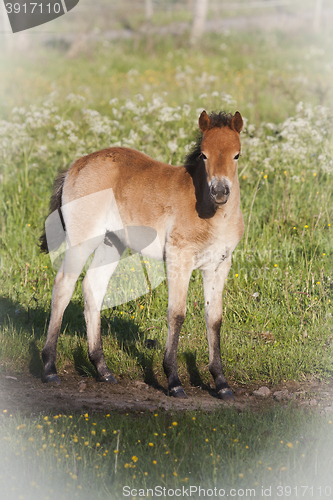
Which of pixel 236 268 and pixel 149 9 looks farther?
pixel 149 9

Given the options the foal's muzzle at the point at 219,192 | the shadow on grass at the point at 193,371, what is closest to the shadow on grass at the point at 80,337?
the shadow on grass at the point at 193,371

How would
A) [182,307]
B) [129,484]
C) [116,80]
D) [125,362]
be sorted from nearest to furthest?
[129,484] → [182,307] → [125,362] → [116,80]

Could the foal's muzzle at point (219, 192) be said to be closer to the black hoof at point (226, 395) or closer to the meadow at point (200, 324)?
the meadow at point (200, 324)

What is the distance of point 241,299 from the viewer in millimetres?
5859

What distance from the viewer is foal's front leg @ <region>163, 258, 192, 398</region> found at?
4.39 metres

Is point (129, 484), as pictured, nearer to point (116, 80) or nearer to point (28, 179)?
point (28, 179)

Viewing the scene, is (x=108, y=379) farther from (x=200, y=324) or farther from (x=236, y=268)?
(x=236, y=268)

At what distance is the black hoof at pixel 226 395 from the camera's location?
4461 mm

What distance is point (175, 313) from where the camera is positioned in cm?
443

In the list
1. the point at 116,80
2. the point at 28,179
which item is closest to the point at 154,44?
the point at 116,80

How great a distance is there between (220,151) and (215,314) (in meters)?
1.57

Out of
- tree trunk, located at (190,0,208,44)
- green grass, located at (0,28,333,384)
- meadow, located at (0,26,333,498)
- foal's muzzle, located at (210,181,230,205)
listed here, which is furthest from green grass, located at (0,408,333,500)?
tree trunk, located at (190,0,208,44)

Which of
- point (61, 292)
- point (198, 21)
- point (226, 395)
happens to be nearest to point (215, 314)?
point (226, 395)

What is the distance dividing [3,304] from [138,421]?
2.99 m
